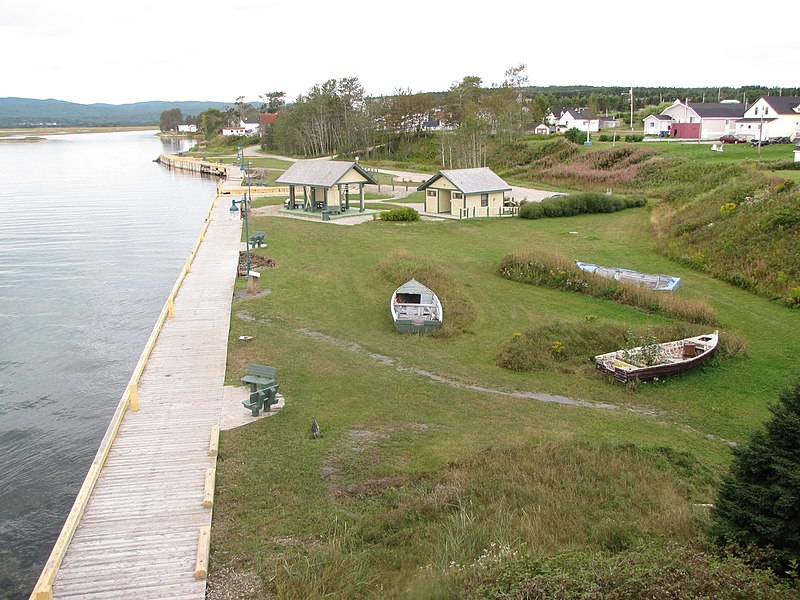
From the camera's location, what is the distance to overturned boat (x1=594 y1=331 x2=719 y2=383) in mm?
20906

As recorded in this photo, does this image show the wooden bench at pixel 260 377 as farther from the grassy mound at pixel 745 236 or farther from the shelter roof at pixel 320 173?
the shelter roof at pixel 320 173

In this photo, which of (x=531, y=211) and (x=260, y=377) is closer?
(x=260, y=377)

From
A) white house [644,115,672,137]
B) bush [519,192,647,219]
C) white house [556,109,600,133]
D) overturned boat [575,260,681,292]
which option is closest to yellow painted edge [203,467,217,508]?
overturned boat [575,260,681,292]

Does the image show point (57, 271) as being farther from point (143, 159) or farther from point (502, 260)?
point (143, 159)

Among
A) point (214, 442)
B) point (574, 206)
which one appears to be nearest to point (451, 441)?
point (214, 442)

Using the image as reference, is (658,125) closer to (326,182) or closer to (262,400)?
(326,182)

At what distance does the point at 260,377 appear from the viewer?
61.5ft

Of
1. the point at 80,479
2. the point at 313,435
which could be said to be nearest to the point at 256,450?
the point at 313,435

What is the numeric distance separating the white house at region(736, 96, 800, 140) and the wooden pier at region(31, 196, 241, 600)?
68.9m

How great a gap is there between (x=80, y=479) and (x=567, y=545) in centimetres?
1286

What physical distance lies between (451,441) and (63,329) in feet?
68.0

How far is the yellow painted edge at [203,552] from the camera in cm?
1147

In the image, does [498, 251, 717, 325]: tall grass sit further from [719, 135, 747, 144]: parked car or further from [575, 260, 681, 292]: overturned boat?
[719, 135, 747, 144]: parked car

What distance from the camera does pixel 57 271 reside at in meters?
40.9
